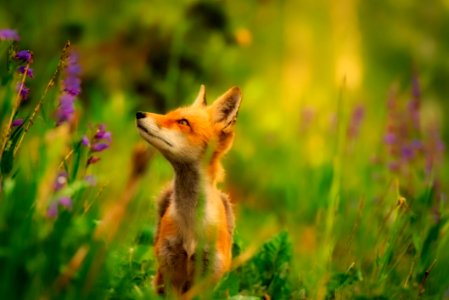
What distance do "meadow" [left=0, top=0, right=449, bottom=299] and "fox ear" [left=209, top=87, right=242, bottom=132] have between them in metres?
0.35

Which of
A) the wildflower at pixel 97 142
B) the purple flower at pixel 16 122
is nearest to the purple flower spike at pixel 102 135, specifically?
the wildflower at pixel 97 142

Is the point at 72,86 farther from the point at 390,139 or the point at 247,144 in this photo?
the point at 247,144

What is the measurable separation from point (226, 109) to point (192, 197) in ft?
1.59

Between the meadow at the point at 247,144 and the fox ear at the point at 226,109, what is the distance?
353 millimetres

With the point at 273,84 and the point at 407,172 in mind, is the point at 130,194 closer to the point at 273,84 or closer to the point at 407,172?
the point at 407,172

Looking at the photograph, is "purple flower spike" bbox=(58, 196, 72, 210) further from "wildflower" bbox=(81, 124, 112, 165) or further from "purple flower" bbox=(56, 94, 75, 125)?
"purple flower" bbox=(56, 94, 75, 125)

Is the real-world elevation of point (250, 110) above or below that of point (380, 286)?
above

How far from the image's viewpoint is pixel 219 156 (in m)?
3.67

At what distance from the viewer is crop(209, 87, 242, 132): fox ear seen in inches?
145

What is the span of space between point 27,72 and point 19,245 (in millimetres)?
927

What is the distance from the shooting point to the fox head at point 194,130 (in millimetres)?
3377

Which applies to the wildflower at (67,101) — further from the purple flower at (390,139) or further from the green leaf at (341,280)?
the purple flower at (390,139)

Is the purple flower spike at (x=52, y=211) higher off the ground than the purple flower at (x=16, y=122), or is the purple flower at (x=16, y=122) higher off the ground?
the purple flower at (x=16, y=122)

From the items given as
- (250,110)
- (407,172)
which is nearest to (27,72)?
(407,172)
